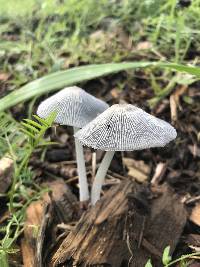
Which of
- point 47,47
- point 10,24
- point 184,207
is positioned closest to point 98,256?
point 184,207

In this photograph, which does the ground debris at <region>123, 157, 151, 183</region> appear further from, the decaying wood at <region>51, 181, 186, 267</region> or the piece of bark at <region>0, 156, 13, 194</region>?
the piece of bark at <region>0, 156, 13, 194</region>

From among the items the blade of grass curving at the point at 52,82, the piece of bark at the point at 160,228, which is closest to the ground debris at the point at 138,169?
the piece of bark at the point at 160,228

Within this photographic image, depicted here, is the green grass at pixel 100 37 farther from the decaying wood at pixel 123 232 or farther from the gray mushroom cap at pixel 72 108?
the decaying wood at pixel 123 232

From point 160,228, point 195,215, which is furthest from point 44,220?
point 195,215

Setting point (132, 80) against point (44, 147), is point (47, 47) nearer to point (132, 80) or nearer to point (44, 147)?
point (132, 80)

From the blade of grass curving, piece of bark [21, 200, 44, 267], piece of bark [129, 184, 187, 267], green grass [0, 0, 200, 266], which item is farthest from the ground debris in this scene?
the blade of grass curving
